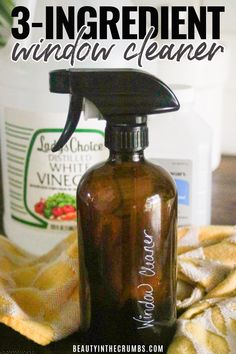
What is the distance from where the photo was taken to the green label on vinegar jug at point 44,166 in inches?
20.2

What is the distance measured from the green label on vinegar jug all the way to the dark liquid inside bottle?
0.31 ft

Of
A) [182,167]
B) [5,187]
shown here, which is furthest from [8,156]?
[182,167]

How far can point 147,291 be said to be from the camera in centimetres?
43

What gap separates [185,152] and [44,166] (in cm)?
13

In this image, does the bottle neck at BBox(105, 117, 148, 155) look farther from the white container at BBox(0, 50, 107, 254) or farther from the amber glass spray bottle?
the white container at BBox(0, 50, 107, 254)

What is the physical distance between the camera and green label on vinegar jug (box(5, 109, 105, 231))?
0.51 meters

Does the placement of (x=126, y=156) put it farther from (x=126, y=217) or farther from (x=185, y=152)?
(x=185, y=152)

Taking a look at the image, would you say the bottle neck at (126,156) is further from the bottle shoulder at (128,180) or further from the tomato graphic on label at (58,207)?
the tomato graphic on label at (58,207)

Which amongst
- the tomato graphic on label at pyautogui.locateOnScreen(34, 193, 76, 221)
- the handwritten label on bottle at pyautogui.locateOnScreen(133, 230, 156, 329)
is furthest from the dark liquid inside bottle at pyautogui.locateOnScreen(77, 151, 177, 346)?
the tomato graphic on label at pyautogui.locateOnScreen(34, 193, 76, 221)

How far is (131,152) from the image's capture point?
41 cm

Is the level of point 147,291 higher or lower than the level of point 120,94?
lower

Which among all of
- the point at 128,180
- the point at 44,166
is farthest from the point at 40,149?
the point at 128,180

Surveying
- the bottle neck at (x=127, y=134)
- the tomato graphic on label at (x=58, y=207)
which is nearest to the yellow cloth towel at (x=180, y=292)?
the tomato graphic on label at (x=58, y=207)

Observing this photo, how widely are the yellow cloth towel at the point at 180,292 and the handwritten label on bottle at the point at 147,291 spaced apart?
0.08 ft
